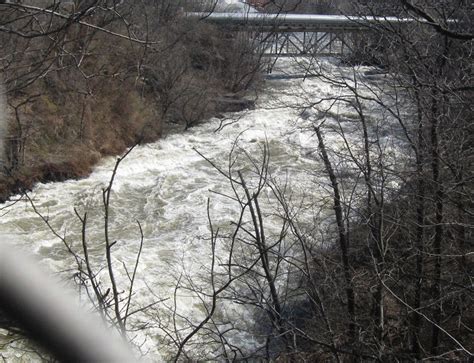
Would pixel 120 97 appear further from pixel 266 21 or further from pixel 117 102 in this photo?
pixel 266 21

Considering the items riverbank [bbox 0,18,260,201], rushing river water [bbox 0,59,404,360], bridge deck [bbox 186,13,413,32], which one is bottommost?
rushing river water [bbox 0,59,404,360]

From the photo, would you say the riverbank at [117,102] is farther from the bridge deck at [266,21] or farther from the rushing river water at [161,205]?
the bridge deck at [266,21]

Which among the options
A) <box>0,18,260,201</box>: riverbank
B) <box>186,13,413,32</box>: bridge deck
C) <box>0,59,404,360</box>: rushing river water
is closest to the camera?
<box>0,59,404,360</box>: rushing river water

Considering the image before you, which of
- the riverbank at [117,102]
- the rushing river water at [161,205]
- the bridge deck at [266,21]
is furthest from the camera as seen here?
the bridge deck at [266,21]

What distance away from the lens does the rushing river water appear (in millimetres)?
8336

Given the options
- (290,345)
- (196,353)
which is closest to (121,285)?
(196,353)

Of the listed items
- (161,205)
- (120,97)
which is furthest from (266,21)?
(161,205)

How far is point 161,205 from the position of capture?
11234mm

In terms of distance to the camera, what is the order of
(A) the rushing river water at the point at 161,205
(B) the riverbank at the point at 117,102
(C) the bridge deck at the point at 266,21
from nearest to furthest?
(A) the rushing river water at the point at 161,205 → (B) the riverbank at the point at 117,102 → (C) the bridge deck at the point at 266,21

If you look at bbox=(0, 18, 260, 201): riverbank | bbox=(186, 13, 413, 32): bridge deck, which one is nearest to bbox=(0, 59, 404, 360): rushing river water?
bbox=(0, 18, 260, 201): riverbank

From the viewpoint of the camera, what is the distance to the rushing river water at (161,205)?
328 inches

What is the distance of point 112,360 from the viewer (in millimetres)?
756

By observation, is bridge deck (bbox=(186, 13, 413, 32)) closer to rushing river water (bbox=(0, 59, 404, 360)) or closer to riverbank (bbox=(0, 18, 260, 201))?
riverbank (bbox=(0, 18, 260, 201))

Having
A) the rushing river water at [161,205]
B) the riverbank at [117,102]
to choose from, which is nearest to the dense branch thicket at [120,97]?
the riverbank at [117,102]
